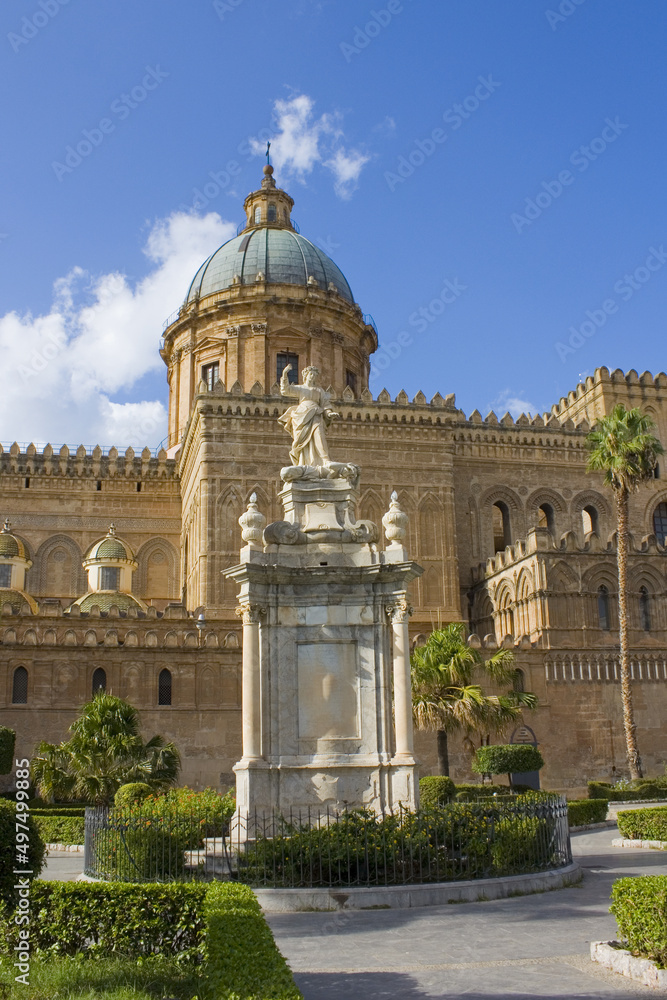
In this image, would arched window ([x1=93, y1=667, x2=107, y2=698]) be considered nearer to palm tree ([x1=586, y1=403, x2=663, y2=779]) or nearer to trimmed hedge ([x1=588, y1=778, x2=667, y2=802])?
trimmed hedge ([x1=588, y1=778, x2=667, y2=802])

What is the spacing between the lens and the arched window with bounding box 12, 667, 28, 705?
31.1 metres

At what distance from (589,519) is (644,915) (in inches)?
1545

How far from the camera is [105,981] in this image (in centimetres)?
750

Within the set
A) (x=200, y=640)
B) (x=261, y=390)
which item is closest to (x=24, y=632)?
(x=200, y=640)

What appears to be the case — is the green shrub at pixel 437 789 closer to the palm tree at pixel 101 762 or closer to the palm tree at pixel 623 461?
the palm tree at pixel 101 762

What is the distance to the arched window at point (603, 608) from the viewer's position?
36.8 metres

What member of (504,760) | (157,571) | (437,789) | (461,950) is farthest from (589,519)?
(461,950)

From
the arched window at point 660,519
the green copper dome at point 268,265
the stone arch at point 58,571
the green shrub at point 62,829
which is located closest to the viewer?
the green shrub at point 62,829

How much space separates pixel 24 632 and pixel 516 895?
23.2 m

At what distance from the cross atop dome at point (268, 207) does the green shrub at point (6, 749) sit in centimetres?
3324

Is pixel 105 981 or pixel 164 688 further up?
pixel 164 688

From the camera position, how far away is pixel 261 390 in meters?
40.9

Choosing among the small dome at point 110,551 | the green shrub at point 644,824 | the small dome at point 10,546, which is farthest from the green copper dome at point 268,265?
the green shrub at point 644,824

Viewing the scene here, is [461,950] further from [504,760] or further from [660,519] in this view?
[660,519]
